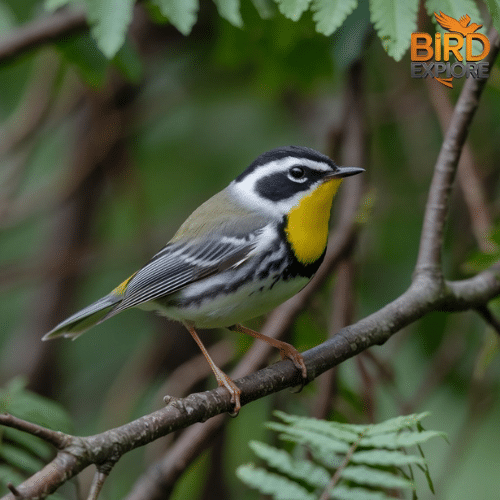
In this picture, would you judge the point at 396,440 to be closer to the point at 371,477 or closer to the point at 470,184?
the point at 371,477

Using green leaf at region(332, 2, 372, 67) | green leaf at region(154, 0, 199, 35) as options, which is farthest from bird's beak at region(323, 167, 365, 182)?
green leaf at region(154, 0, 199, 35)

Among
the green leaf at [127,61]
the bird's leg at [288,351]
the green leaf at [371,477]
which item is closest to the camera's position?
the green leaf at [371,477]

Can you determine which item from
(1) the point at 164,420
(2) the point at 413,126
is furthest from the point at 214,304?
(2) the point at 413,126

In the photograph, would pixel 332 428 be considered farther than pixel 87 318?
No

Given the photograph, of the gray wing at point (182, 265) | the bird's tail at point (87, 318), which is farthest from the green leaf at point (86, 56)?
the bird's tail at point (87, 318)

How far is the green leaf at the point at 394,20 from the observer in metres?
2.16

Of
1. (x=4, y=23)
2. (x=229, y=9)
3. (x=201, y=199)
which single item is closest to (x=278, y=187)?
(x=229, y=9)

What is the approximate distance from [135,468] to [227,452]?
3.45ft

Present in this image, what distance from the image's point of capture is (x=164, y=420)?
189 centimetres

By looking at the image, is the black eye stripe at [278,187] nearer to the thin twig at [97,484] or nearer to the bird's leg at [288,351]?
the bird's leg at [288,351]

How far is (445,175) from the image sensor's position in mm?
2842

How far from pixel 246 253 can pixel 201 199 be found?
8.64 ft

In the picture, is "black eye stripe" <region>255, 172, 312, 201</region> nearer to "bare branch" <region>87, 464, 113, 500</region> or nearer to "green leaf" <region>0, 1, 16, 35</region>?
"bare branch" <region>87, 464, 113, 500</region>

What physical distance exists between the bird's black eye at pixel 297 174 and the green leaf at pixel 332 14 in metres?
0.94
